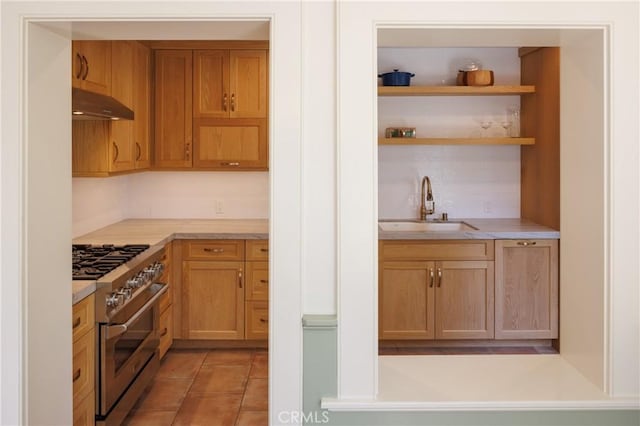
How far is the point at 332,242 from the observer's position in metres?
2.25

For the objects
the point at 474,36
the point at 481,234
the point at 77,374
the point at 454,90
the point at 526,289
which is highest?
the point at 454,90

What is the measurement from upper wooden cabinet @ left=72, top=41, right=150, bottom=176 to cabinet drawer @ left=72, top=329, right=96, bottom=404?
1446 millimetres

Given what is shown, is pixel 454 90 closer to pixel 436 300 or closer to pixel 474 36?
pixel 436 300

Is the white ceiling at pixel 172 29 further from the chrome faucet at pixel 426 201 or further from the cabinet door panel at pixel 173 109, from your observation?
the chrome faucet at pixel 426 201

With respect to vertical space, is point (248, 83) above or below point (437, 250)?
above

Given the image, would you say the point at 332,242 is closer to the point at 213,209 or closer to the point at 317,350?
the point at 317,350

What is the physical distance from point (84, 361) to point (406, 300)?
94.4 inches

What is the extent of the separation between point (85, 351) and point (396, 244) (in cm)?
233

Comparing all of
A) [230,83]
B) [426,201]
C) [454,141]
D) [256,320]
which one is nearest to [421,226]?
[426,201]

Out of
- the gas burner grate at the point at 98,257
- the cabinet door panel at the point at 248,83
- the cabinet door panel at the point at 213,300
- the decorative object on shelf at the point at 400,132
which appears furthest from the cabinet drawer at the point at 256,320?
the decorative object on shelf at the point at 400,132

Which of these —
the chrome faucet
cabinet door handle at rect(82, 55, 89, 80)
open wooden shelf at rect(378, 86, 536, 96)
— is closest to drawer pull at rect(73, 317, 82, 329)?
cabinet door handle at rect(82, 55, 89, 80)

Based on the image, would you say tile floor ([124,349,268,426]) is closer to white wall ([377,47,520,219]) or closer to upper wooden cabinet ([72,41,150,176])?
upper wooden cabinet ([72,41,150,176])

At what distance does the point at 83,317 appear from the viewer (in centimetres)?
298

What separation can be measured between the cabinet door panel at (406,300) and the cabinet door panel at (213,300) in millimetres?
983
